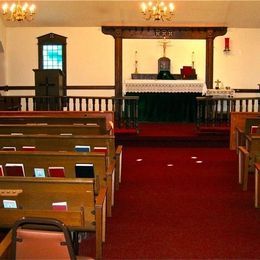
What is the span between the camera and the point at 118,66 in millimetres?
12805

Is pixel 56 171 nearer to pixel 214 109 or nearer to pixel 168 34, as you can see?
pixel 214 109

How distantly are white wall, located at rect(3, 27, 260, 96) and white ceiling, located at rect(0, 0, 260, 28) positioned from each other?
28 centimetres

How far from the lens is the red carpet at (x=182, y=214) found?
398 cm

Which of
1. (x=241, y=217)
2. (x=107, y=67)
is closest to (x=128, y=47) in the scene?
(x=107, y=67)

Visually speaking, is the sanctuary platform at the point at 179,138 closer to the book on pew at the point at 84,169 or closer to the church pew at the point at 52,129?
the church pew at the point at 52,129

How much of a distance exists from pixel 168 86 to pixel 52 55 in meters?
3.33

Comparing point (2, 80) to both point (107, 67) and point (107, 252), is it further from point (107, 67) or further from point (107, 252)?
point (107, 252)

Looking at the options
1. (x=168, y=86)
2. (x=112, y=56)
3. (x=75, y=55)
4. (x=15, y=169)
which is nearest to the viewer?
(x=15, y=169)

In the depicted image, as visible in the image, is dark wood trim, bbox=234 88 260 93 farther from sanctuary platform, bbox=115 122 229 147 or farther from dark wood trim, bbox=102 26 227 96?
sanctuary platform, bbox=115 122 229 147

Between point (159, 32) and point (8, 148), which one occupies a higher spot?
point (159, 32)

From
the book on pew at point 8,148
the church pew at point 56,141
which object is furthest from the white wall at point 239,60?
the book on pew at point 8,148

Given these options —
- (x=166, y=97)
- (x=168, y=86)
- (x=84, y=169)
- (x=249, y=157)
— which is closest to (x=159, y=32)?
(x=168, y=86)

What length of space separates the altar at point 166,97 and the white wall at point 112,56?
1.12 m

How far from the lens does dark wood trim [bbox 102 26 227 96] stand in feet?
41.4
